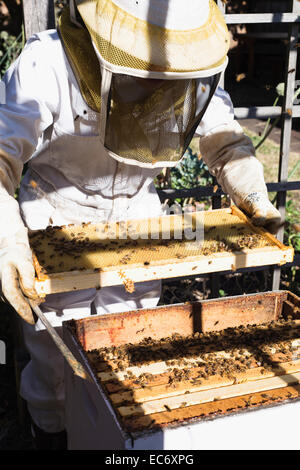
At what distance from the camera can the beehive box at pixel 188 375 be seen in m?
1.70

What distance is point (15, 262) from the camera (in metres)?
1.94

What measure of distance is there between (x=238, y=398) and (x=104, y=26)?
144 cm

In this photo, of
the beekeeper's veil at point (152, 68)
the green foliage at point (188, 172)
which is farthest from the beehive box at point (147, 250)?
the green foliage at point (188, 172)

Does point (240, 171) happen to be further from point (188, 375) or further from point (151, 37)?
point (188, 375)

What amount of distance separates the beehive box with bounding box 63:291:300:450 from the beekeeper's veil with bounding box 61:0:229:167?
76 centimetres

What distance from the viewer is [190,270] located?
226 cm

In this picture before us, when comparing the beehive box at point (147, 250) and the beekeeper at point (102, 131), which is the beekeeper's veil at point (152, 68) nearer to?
the beekeeper at point (102, 131)

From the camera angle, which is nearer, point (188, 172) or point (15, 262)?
point (15, 262)

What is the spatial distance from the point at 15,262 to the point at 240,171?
4.07 ft

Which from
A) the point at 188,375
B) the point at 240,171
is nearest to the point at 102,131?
the point at 240,171

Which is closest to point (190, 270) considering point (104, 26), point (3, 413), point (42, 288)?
point (42, 288)

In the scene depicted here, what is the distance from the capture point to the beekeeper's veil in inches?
75.9

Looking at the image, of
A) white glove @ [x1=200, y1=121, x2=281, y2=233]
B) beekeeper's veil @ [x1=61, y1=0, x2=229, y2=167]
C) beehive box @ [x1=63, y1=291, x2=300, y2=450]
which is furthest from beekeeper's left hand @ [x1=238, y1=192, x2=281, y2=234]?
beekeeper's veil @ [x1=61, y1=0, x2=229, y2=167]
